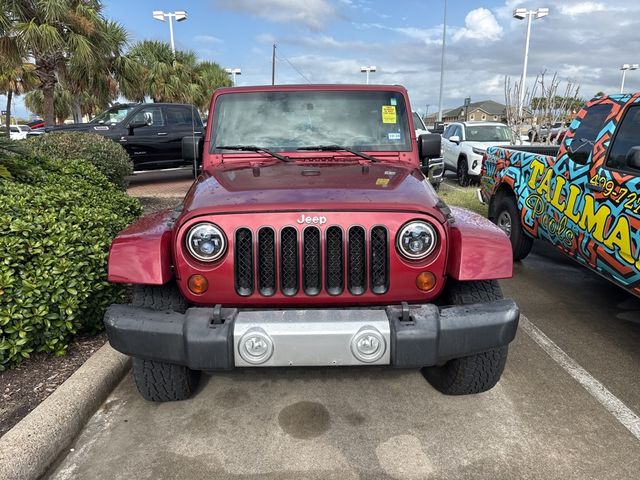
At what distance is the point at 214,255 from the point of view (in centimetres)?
230

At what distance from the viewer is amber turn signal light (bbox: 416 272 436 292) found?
2359 mm

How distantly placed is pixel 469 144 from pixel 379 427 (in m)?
10.2

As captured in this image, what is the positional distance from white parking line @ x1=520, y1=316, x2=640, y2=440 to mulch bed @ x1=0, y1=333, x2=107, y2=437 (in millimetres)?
3183

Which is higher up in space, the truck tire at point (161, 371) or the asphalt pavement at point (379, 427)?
the truck tire at point (161, 371)

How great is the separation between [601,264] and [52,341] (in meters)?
3.92

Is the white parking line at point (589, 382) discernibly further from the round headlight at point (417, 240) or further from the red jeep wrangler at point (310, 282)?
the round headlight at point (417, 240)

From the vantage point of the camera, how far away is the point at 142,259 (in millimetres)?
2316

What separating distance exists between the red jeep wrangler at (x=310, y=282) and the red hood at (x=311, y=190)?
11 millimetres

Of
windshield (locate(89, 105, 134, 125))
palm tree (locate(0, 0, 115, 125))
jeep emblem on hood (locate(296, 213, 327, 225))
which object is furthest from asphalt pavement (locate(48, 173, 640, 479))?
palm tree (locate(0, 0, 115, 125))

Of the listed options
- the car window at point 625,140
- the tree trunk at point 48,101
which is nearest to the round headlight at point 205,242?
the car window at point 625,140

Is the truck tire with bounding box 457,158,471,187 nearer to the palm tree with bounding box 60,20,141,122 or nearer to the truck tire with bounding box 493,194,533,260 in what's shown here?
the truck tire with bounding box 493,194,533,260

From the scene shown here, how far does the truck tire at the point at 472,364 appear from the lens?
8.21 ft

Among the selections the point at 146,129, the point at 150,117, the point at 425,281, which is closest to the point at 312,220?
the point at 425,281

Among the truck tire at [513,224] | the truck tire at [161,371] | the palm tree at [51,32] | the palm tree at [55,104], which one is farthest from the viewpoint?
the palm tree at [55,104]
